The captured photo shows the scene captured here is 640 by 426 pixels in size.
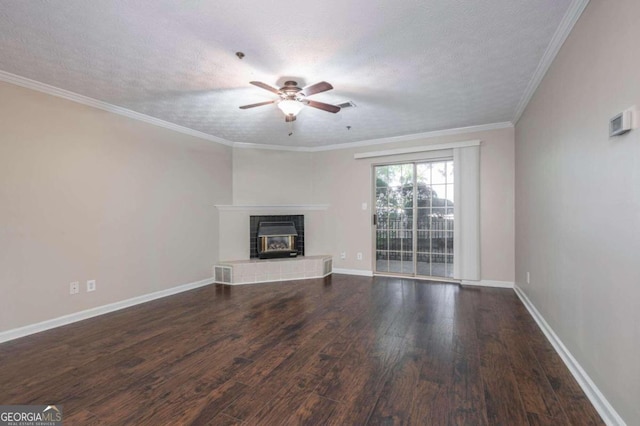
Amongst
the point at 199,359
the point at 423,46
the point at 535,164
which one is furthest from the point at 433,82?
the point at 199,359

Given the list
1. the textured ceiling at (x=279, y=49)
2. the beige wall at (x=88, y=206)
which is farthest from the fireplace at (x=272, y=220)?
the textured ceiling at (x=279, y=49)

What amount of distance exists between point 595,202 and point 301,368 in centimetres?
221

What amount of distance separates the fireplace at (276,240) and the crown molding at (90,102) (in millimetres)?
1871

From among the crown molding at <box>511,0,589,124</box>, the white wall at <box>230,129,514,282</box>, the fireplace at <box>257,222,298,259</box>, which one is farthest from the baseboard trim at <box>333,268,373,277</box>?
the crown molding at <box>511,0,589,124</box>

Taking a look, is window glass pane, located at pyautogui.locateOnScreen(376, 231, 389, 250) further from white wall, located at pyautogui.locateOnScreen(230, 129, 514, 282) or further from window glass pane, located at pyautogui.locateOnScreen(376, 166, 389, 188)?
window glass pane, located at pyautogui.locateOnScreen(376, 166, 389, 188)

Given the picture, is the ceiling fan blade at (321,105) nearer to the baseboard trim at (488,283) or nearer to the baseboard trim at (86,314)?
the baseboard trim at (86,314)

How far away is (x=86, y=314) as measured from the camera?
3.21m

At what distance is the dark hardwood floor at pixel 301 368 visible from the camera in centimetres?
166

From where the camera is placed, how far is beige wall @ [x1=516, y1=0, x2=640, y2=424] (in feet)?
4.47

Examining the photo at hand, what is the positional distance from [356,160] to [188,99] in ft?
9.97

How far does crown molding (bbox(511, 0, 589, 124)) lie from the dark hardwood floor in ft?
7.92

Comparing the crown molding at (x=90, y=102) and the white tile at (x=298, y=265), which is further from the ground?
the crown molding at (x=90, y=102)

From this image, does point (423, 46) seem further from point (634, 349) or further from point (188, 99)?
point (188, 99)

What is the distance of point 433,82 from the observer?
2881 mm
